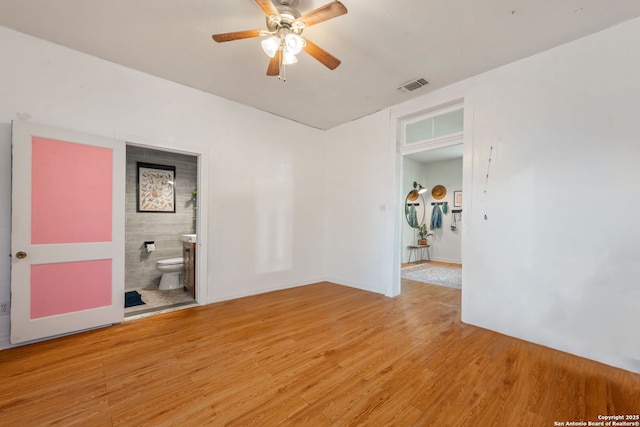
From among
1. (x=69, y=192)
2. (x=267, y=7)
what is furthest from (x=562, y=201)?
(x=69, y=192)

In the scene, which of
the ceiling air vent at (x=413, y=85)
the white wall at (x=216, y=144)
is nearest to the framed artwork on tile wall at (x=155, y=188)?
the white wall at (x=216, y=144)

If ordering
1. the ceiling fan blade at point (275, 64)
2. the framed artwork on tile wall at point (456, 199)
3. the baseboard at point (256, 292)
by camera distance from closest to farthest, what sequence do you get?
the ceiling fan blade at point (275, 64) < the baseboard at point (256, 292) < the framed artwork on tile wall at point (456, 199)

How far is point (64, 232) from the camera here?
2547 mm

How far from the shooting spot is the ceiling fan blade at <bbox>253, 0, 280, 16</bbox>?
1773 millimetres

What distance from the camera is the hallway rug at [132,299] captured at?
350 centimetres

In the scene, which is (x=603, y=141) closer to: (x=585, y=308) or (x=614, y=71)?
(x=614, y=71)

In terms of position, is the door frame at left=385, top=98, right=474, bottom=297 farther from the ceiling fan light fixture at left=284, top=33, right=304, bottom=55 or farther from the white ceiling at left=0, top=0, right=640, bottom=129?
the ceiling fan light fixture at left=284, top=33, right=304, bottom=55

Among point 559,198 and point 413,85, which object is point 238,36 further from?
point 559,198

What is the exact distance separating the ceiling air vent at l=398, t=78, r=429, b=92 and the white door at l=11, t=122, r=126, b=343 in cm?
348

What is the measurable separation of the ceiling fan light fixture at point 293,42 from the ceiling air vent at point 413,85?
5.83 feet

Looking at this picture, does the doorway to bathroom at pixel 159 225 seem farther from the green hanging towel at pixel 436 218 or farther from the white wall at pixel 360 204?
the green hanging towel at pixel 436 218

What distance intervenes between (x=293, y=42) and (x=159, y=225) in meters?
4.08

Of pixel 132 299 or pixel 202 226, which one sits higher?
pixel 202 226

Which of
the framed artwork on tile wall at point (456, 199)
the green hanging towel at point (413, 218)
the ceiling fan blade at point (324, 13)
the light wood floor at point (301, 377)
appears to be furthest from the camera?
the green hanging towel at point (413, 218)
